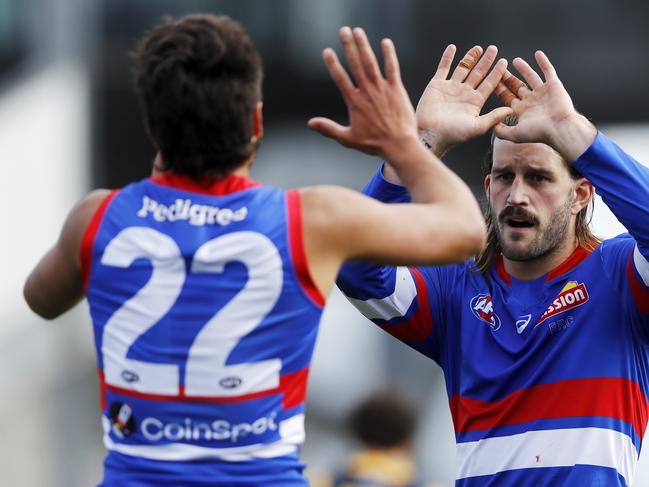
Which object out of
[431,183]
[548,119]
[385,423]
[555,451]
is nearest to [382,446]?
[385,423]

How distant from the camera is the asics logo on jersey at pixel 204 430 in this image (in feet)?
9.91

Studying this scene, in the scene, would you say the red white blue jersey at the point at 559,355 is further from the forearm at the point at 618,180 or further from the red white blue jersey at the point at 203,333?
the red white blue jersey at the point at 203,333

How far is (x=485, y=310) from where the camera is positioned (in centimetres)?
457

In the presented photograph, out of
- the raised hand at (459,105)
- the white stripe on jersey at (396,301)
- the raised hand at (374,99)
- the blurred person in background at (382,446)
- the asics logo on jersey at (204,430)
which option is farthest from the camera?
the blurred person in background at (382,446)

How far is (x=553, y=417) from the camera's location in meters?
4.26

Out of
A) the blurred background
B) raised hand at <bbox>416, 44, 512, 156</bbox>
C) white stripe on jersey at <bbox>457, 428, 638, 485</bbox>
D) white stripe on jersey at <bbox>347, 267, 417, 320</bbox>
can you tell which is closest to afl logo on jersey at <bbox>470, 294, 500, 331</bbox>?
white stripe on jersey at <bbox>347, 267, 417, 320</bbox>

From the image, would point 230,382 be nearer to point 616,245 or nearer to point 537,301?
point 537,301

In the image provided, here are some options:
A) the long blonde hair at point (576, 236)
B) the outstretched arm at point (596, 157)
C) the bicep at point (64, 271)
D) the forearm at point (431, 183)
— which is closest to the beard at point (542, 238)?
the long blonde hair at point (576, 236)

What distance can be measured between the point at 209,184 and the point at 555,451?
1.78m

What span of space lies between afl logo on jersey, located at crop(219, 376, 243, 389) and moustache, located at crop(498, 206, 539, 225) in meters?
1.85

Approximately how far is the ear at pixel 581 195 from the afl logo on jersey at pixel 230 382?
2.05 meters

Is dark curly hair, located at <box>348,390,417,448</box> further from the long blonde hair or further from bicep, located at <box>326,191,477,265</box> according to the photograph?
bicep, located at <box>326,191,477,265</box>

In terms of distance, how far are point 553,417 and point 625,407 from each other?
0.25 metres

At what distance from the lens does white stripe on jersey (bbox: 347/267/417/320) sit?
15.2 ft
